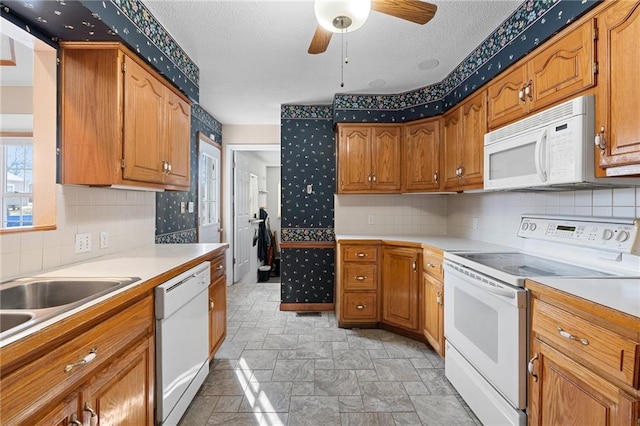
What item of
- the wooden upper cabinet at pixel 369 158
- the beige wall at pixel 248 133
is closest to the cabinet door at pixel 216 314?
the wooden upper cabinet at pixel 369 158

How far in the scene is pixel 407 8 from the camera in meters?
1.37

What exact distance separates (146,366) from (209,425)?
62 cm

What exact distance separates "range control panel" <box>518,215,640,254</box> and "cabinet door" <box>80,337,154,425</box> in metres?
2.27

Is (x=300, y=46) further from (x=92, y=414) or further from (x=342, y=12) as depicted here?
(x=92, y=414)

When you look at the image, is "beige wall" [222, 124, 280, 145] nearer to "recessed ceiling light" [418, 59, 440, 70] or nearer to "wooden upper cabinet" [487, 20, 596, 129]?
"recessed ceiling light" [418, 59, 440, 70]

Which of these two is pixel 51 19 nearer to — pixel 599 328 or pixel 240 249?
pixel 599 328

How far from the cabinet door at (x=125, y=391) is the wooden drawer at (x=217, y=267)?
2.61ft

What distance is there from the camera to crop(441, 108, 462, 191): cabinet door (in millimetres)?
2584

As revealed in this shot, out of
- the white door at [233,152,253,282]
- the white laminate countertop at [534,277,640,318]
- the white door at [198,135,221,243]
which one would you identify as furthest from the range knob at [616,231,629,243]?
the white door at [233,152,253,282]

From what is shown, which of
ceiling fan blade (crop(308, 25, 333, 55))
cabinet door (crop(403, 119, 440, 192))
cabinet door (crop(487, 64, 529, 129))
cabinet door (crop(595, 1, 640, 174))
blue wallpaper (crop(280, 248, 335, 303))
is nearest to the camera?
cabinet door (crop(595, 1, 640, 174))

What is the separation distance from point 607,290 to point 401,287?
173cm

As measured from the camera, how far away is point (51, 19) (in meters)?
1.37

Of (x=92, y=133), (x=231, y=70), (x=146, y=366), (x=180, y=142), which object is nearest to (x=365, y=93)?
(x=231, y=70)

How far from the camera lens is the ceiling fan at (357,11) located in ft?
4.05
